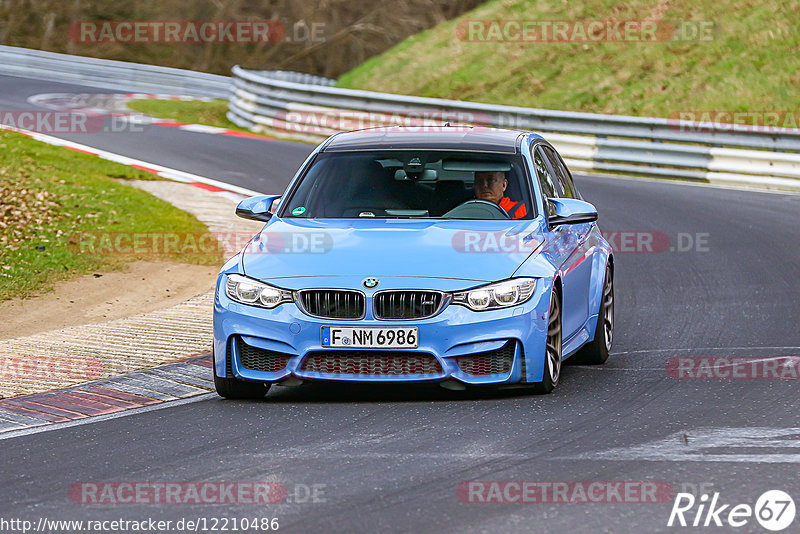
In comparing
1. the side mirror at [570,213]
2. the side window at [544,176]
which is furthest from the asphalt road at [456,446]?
the side window at [544,176]

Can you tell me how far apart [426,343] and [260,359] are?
1.00 metres

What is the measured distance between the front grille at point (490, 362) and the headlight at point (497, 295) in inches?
9.5

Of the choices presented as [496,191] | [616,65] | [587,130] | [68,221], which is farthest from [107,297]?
[616,65]

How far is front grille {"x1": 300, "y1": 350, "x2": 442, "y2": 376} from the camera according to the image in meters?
7.77

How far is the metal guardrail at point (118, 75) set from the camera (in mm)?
36341

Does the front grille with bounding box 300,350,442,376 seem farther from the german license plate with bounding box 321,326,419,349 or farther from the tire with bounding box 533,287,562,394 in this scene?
the tire with bounding box 533,287,562,394

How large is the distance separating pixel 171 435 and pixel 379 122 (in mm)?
19458

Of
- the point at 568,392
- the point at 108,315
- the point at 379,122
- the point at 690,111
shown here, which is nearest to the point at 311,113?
the point at 379,122

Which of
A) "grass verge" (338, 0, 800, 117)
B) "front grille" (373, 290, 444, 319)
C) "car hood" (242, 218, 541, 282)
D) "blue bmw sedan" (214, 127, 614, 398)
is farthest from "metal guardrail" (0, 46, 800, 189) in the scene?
"front grille" (373, 290, 444, 319)

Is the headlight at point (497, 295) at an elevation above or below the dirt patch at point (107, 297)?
above

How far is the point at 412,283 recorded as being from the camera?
779 centimetres

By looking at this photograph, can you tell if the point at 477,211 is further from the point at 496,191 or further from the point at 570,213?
the point at 570,213

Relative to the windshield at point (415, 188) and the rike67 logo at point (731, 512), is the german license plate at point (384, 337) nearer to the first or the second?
the windshield at point (415, 188)

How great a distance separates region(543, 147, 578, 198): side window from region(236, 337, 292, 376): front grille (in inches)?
117
